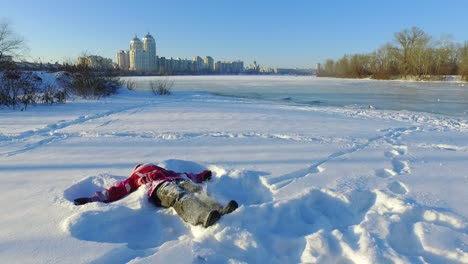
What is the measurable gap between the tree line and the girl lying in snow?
50.1 meters

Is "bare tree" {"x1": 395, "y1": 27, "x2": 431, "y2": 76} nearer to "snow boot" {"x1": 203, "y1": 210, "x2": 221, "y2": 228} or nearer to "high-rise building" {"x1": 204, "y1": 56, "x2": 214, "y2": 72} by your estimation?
"snow boot" {"x1": 203, "y1": 210, "x2": 221, "y2": 228}

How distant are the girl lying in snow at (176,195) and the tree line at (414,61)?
164 feet

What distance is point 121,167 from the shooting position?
4328mm

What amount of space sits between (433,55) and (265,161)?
189ft

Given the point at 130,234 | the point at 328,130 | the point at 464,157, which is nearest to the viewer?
the point at 130,234

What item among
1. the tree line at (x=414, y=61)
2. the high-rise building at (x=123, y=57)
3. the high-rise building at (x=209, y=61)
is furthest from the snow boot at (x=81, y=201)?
the high-rise building at (x=209, y=61)

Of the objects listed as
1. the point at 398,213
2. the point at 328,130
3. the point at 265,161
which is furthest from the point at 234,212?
the point at 328,130

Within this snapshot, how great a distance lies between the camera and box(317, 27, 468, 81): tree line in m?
51.2

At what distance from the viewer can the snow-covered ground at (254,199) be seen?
226cm

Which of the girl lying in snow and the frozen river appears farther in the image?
the frozen river

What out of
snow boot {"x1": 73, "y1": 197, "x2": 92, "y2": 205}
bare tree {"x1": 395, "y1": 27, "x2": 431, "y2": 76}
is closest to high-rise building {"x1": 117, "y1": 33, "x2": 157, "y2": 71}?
bare tree {"x1": 395, "y1": 27, "x2": 431, "y2": 76}

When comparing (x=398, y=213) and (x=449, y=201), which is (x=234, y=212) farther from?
(x=449, y=201)

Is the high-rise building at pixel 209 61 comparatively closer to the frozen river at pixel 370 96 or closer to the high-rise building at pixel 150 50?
the high-rise building at pixel 150 50

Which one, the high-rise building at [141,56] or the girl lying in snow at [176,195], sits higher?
the high-rise building at [141,56]
